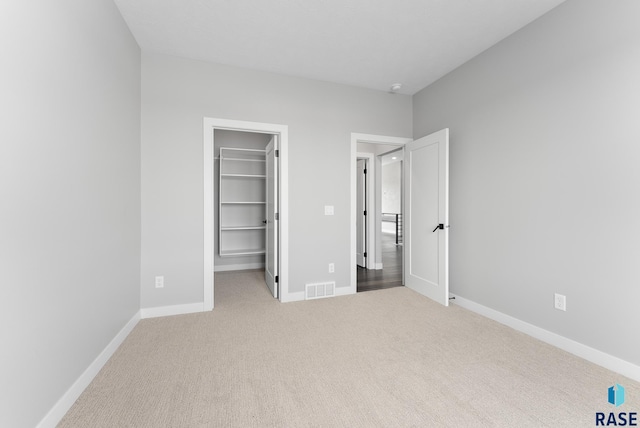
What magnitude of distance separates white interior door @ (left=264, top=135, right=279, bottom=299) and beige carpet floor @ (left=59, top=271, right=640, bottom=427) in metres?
0.77

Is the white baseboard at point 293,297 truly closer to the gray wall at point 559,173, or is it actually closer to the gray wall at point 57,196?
the gray wall at point 57,196

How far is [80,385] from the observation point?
1.70 meters

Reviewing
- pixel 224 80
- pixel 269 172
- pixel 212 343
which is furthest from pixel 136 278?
pixel 224 80

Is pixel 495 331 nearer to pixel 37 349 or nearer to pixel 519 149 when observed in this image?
pixel 519 149

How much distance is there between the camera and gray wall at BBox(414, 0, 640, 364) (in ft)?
6.29

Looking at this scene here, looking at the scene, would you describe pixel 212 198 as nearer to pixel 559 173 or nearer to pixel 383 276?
pixel 383 276

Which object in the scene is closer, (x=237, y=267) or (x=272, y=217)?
(x=272, y=217)

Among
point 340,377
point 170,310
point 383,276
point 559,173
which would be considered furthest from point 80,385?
point 383,276

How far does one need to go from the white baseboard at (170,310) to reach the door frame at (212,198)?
90 millimetres

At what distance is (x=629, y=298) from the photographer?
6.23 feet

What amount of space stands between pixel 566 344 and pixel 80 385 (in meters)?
3.43

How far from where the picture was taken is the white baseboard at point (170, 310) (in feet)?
9.49

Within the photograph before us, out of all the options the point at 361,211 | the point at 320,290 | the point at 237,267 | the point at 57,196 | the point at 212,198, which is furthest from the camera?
the point at 361,211

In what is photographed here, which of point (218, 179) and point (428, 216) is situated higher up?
point (218, 179)
